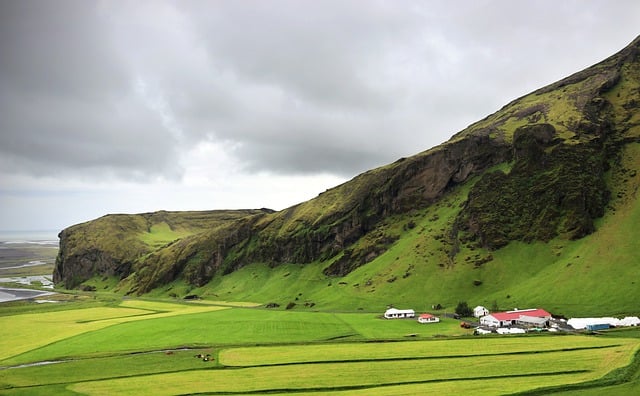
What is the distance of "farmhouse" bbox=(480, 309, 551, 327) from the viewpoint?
108438 mm

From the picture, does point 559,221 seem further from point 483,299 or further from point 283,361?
point 283,361

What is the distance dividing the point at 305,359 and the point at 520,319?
62204 millimetres

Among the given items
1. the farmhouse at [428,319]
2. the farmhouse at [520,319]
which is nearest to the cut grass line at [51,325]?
the farmhouse at [428,319]

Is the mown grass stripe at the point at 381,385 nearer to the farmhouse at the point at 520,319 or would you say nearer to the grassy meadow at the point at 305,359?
the grassy meadow at the point at 305,359

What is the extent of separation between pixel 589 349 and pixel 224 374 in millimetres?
61389

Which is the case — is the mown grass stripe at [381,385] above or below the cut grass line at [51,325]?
above

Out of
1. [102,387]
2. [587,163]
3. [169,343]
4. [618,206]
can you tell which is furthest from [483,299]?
[102,387]

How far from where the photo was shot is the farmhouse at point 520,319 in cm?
10844

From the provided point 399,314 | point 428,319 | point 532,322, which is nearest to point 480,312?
point 428,319

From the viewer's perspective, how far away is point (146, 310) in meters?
185

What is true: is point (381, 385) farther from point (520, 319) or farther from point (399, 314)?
point (399, 314)

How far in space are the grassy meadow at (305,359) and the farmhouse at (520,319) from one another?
1017 centimetres

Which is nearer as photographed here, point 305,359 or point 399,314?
point 305,359

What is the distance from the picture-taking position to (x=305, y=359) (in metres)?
80.1
